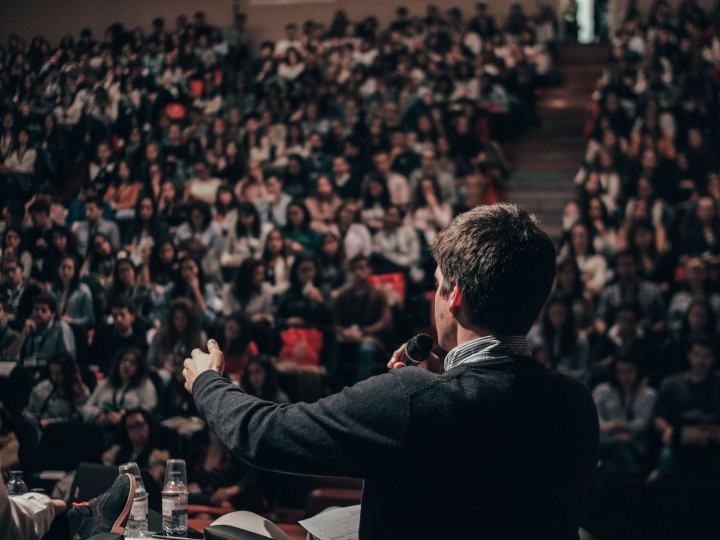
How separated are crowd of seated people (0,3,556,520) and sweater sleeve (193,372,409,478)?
2.12m

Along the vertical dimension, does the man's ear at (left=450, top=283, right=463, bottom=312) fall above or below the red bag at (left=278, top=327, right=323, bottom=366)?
above

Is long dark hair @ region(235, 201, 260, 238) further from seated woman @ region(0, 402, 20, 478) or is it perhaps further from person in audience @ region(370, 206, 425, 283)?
seated woman @ region(0, 402, 20, 478)

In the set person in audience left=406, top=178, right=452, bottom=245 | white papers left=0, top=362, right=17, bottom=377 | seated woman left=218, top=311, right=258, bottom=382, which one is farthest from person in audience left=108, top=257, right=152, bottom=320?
person in audience left=406, top=178, right=452, bottom=245

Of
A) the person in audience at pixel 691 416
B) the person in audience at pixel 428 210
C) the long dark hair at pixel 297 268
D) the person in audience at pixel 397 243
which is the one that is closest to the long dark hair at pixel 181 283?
the long dark hair at pixel 297 268

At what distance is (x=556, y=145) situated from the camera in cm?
854

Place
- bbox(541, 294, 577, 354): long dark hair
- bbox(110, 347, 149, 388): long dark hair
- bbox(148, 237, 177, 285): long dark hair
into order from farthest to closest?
1. bbox(541, 294, 577, 354): long dark hair
2. bbox(148, 237, 177, 285): long dark hair
3. bbox(110, 347, 149, 388): long dark hair

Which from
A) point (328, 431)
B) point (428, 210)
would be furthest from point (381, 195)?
point (328, 431)

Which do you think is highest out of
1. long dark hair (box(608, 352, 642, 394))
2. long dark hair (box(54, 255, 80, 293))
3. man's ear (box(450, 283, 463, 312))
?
man's ear (box(450, 283, 463, 312))

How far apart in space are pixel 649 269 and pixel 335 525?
182 inches

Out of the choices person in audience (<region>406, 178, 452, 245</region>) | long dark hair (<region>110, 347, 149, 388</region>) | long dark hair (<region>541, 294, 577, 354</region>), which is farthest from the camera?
person in audience (<region>406, 178, 452, 245</region>)

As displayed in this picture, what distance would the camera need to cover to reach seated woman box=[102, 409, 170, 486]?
390 centimetres

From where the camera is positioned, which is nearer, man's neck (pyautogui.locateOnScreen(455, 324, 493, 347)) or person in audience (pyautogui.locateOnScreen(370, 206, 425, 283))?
man's neck (pyautogui.locateOnScreen(455, 324, 493, 347))

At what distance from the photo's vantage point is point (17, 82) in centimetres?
332

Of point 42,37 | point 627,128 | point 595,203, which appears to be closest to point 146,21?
point 42,37
